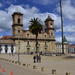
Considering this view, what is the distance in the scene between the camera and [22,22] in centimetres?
11425

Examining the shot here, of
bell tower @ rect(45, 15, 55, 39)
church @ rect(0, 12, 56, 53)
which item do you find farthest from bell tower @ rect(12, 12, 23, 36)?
bell tower @ rect(45, 15, 55, 39)

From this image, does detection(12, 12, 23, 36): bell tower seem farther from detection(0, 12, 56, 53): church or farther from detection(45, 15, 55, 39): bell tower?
detection(45, 15, 55, 39): bell tower

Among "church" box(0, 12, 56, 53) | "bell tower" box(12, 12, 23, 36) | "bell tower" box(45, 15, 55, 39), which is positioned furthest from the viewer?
"bell tower" box(45, 15, 55, 39)

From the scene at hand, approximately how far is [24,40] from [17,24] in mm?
8380

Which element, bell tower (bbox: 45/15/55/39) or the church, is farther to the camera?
bell tower (bbox: 45/15/55/39)

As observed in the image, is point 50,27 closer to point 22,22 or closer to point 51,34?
point 51,34

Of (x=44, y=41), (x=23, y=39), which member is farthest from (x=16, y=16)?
(x=44, y=41)

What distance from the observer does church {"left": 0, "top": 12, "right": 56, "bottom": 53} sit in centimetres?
11031

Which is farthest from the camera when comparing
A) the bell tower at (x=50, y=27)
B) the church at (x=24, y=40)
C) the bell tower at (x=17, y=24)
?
the bell tower at (x=50, y=27)

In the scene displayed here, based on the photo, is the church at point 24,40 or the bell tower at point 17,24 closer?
the church at point 24,40

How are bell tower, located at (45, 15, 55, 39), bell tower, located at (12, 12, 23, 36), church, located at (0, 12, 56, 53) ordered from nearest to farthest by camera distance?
1. church, located at (0, 12, 56, 53)
2. bell tower, located at (12, 12, 23, 36)
3. bell tower, located at (45, 15, 55, 39)

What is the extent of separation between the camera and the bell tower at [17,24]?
367 feet

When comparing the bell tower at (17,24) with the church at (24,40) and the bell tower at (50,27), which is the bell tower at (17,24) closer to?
the church at (24,40)

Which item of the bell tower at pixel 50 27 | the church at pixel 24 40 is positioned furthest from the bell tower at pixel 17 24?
the bell tower at pixel 50 27
